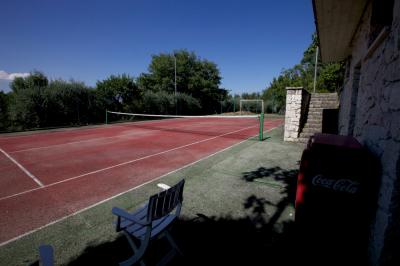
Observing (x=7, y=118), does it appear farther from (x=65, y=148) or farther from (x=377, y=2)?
(x=377, y=2)

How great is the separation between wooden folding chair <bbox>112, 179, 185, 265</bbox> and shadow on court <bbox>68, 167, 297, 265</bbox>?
12.2 inches

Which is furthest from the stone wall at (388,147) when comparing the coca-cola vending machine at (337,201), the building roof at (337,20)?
the building roof at (337,20)

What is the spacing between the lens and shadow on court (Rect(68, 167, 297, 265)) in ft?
8.74

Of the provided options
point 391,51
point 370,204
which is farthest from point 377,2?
point 370,204

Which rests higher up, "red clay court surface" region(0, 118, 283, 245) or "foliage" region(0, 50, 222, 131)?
"foliage" region(0, 50, 222, 131)

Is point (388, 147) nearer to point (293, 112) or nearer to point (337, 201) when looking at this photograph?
point (337, 201)

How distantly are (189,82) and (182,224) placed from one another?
1746 inches

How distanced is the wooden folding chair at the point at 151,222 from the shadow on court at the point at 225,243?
1.02 feet

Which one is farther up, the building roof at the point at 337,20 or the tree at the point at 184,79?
the tree at the point at 184,79

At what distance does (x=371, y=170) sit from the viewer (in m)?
2.16

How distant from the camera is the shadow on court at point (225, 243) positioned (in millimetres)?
2664

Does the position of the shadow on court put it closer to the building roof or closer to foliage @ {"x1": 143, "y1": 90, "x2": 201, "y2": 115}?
the building roof

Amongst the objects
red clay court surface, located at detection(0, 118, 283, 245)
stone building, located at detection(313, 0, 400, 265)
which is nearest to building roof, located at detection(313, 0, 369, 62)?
stone building, located at detection(313, 0, 400, 265)

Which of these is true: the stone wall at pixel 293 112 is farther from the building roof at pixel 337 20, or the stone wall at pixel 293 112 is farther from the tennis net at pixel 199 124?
the building roof at pixel 337 20
